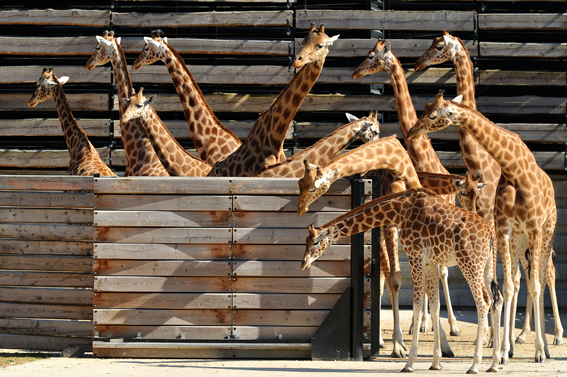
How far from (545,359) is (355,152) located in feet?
9.00

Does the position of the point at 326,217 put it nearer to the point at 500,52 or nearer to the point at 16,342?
the point at 16,342

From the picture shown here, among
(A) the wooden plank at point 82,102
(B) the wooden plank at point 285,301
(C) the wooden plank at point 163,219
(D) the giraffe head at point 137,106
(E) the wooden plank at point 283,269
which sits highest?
(A) the wooden plank at point 82,102

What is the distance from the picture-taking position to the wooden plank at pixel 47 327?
7102 mm

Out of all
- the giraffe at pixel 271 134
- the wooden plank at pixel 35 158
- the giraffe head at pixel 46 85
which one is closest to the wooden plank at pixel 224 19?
the giraffe head at pixel 46 85

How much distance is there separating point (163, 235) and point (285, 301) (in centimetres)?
134

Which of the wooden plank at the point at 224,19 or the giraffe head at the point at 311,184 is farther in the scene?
the wooden plank at the point at 224,19

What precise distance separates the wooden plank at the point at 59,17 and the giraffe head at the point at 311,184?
5.64 metres

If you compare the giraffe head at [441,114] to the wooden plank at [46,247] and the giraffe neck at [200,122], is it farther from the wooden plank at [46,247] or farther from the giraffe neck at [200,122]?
the wooden plank at [46,247]

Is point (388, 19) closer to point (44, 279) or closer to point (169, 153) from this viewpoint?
point (169, 153)

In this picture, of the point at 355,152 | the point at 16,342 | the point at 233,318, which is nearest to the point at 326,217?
the point at 355,152

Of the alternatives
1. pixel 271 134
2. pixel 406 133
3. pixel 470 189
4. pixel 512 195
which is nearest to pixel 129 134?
pixel 271 134

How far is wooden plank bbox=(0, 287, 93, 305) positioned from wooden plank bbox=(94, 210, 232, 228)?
82cm

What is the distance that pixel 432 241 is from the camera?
6.28 m

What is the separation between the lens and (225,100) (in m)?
10.7
